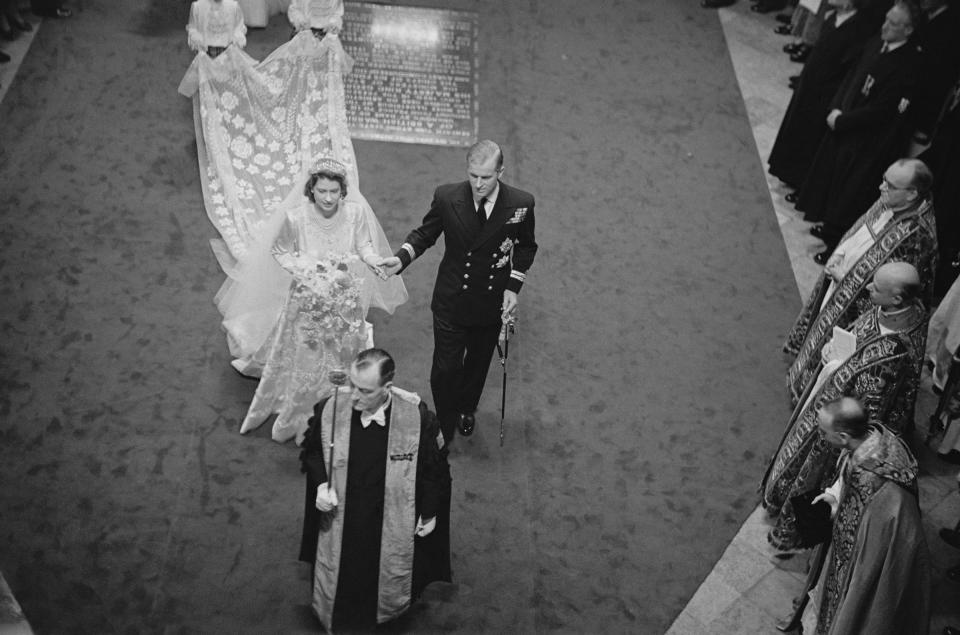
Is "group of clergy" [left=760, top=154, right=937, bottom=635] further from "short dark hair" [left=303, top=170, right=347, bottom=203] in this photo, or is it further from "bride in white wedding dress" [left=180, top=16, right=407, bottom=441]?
"short dark hair" [left=303, top=170, right=347, bottom=203]

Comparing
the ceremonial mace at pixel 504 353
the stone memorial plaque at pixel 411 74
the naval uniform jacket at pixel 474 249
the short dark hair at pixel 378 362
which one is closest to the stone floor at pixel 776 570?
the ceremonial mace at pixel 504 353

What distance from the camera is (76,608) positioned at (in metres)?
5.64

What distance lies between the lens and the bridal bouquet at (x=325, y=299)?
618 centimetres

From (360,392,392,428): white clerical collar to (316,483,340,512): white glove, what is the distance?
1.15ft

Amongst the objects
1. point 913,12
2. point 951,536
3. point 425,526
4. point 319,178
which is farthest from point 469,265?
point 913,12

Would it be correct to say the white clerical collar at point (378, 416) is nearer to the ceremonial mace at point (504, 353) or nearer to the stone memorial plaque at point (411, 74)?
the ceremonial mace at point (504, 353)

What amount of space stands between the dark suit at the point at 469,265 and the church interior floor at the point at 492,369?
67 cm

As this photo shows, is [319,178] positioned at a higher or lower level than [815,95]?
higher

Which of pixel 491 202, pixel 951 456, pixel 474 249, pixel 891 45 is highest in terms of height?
pixel 891 45

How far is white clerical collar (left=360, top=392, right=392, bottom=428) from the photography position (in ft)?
16.8

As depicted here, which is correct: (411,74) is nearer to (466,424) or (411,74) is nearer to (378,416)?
(466,424)

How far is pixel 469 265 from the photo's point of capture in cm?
602

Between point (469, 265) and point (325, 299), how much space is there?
0.83 m

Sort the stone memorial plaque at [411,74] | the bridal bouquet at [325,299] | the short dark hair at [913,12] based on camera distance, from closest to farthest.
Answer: the bridal bouquet at [325,299] < the short dark hair at [913,12] < the stone memorial plaque at [411,74]
